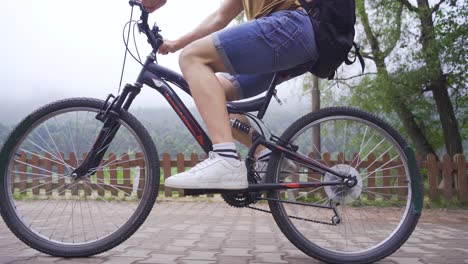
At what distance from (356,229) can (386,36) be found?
9.99 m

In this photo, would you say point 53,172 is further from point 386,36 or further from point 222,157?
point 386,36

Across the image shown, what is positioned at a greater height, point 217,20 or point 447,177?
point 217,20

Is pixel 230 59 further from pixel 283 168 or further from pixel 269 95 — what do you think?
pixel 283 168

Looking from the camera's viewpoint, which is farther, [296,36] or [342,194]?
[342,194]

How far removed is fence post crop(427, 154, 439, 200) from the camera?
8.99 metres

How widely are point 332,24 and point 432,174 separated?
26.0ft

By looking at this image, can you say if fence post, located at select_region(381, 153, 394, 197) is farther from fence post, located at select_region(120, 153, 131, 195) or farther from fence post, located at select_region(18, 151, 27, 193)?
fence post, located at select_region(18, 151, 27, 193)

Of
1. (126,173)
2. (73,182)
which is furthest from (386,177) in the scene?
(73,182)

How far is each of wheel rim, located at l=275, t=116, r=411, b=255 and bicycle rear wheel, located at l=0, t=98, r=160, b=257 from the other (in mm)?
838

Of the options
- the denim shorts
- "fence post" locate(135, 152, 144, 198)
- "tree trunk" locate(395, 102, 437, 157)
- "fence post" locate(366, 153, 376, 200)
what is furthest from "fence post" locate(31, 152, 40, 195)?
"tree trunk" locate(395, 102, 437, 157)

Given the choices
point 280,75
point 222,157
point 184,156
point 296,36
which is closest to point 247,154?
point 222,157

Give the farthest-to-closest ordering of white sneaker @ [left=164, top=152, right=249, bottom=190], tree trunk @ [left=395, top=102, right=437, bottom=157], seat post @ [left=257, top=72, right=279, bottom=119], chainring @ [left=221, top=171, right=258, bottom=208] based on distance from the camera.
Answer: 1. tree trunk @ [left=395, top=102, right=437, bottom=157]
2. seat post @ [left=257, top=72, right=279, bottom=119]
3. chainring @ [left=221, top=171, right=258, bottom=208]
4. white sneaker @ [left=164, top=152, right=249, bottom=190]

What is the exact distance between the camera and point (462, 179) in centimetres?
902

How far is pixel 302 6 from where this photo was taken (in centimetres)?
228
